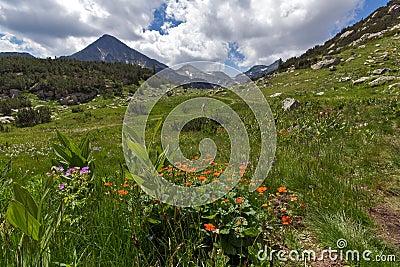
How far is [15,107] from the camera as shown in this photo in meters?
69.7

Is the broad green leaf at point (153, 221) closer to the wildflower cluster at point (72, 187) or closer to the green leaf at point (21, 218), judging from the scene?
the wildflower cluster at point (72, 187)

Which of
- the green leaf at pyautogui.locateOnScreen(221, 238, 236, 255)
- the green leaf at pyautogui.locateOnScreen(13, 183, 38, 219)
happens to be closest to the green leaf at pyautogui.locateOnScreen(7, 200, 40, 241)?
the green leaf at pyautogui.locateOnScreen(13, 183, 38, 219)

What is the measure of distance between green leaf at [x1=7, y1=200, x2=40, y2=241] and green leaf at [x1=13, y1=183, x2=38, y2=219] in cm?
6

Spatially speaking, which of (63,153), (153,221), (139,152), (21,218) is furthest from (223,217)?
(63,153)

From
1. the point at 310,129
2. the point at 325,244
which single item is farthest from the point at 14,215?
the point at 310,129

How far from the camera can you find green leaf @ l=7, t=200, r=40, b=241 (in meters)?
1.26

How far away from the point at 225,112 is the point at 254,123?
128 cm

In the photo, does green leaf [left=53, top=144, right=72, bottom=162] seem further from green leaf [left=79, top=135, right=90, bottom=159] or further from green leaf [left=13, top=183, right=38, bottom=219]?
green leaf [left=13, top=183, right=38, bottom=219]

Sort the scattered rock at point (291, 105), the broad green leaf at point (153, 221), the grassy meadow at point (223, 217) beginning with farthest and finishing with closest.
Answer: the scattered rock at point (291, 105)
the broad green leaf at point (153, 221)
the grassy meadow at point (223, 217)

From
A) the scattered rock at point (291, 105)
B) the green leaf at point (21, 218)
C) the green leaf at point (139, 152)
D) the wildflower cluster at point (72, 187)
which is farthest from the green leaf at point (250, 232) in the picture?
the scattered rock at point (291, 105)

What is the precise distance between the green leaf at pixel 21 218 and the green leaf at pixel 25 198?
6 cm

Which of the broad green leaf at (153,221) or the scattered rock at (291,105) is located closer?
the broad green leaf at (153,221)

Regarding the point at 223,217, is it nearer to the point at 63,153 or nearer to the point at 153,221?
the point at 153,221

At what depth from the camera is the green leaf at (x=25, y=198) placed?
1.29 metres
